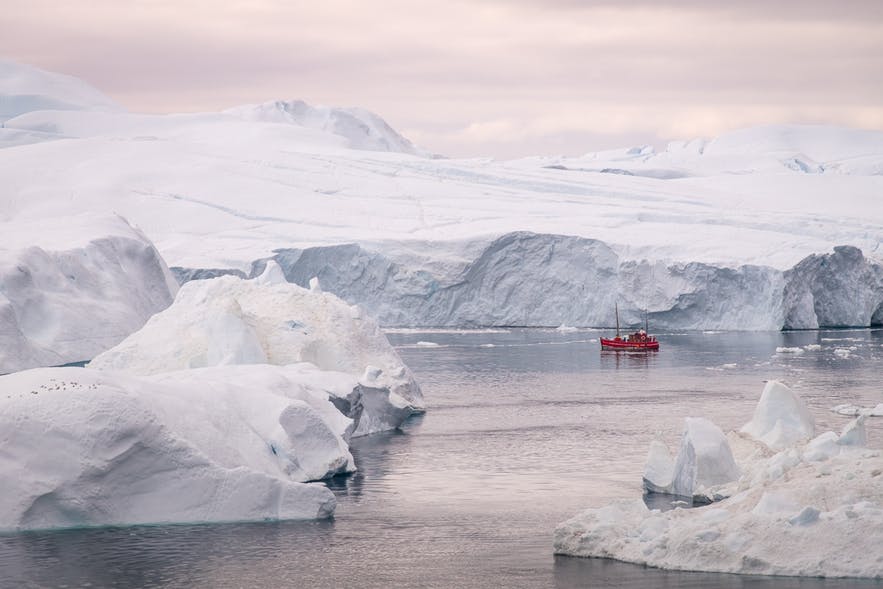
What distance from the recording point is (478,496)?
1786cm

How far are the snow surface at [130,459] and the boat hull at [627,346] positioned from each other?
26938 millimetres

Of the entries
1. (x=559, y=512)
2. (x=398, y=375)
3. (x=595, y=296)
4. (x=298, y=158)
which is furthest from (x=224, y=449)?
(x=298, y=158)

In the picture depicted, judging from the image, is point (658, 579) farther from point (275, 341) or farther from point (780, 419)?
point (275, 341)

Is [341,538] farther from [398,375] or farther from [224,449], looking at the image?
[398,375]

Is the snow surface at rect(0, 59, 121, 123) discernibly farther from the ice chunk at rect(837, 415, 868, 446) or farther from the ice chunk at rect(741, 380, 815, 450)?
the ice chunk at rect(837, 415, 868, 446)

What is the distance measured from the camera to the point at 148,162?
6869 centimetres

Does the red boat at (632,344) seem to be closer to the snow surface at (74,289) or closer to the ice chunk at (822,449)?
the snow surface at (74,289)

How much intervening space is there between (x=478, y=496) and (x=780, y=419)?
4627mm

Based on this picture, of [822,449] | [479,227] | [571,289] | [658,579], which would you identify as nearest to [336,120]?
[479,227]

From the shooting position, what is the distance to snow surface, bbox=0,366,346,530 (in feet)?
49.6

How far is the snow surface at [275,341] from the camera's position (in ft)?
77.3

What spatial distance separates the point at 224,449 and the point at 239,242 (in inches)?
1592

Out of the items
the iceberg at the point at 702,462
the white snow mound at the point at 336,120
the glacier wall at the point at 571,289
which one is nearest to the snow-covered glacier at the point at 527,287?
the glacier wall at the point at 571,289

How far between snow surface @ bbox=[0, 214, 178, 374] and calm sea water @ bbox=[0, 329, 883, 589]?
25.5 feet
